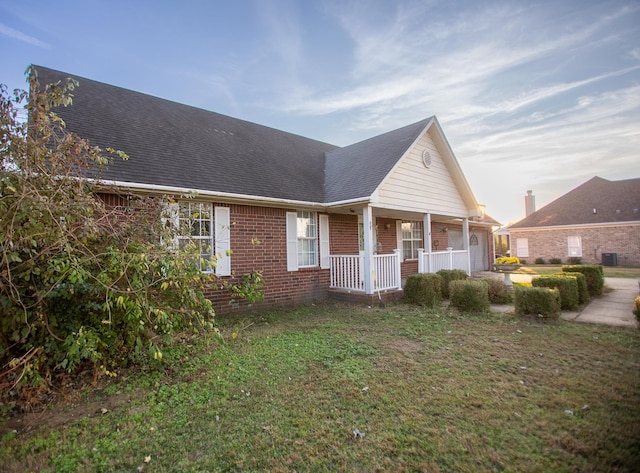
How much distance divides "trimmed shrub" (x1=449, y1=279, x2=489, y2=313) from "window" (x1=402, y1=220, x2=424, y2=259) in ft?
17.1

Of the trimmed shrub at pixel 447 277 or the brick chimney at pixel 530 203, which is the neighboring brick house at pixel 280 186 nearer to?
the trimmed shrub at pixel 447 277

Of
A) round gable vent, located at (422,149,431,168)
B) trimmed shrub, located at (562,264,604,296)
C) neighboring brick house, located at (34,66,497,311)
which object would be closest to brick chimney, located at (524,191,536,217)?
neighboring brick house, located at (34,66,497,311)

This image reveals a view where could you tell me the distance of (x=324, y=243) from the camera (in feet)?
32.1

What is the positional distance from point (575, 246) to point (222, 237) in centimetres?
2614

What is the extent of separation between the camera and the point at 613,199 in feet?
74.7

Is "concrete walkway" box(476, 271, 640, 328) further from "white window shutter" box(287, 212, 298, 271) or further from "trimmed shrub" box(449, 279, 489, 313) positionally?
"white window shutter" box(287, 212, 298, 271)

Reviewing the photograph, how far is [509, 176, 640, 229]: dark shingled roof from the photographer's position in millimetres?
21656

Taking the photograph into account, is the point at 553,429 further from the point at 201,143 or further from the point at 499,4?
the point at 201,143

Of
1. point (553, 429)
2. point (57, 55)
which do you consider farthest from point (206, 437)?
point (57, 55)

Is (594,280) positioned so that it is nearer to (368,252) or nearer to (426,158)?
(426,158)

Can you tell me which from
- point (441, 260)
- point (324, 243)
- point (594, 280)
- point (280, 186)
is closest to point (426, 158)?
point (441, 260)

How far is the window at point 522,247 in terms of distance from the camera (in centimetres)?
2540

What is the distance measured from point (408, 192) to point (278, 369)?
741 cm

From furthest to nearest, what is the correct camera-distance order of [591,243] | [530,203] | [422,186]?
1. [530,203]
2. [591,243]
3. [422,186]
